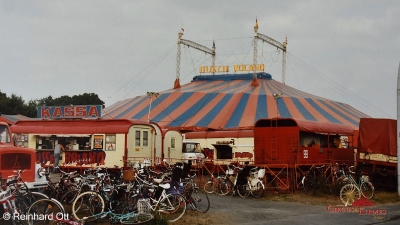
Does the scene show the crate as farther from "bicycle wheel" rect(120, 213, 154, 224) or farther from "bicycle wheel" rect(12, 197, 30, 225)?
"bicycle wheel" rect(12, 197, 30, 225)

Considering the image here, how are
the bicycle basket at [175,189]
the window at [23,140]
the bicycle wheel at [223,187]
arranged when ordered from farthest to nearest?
the window at [23,140]
the bicycle wheel at [223,187]
the bicycle basket at [175,189]

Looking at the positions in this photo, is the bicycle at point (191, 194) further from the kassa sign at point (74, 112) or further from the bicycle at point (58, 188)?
the kassa sign at point (74, 112)

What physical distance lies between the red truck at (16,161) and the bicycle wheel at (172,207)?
3.04m

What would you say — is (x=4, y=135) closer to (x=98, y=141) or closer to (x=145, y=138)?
(x=98, y=141)

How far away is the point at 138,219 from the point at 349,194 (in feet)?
26.4

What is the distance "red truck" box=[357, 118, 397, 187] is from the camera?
18217mm

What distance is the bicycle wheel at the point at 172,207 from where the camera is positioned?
10.6m

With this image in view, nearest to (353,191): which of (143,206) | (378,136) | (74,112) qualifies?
(378,136)

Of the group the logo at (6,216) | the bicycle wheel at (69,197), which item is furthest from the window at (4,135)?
the logo at (6,216)

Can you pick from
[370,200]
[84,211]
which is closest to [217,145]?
[370,200]

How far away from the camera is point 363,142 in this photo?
63.9ft

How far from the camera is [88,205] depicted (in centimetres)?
1002

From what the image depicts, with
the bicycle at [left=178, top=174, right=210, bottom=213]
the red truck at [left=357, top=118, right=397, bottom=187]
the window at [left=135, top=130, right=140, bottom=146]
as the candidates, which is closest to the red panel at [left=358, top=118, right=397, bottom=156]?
the red truck at [left=357, top=118, right=397, bottom=187]

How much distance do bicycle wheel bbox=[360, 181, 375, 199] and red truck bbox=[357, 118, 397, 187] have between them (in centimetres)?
272
